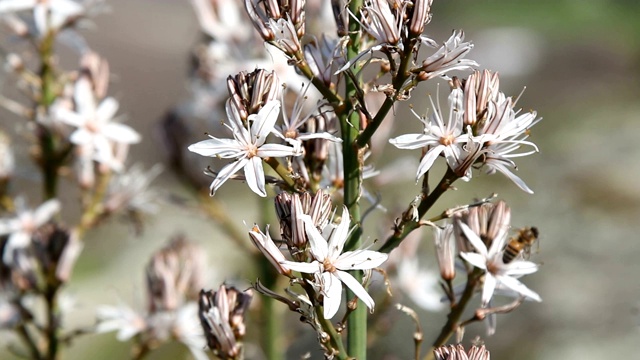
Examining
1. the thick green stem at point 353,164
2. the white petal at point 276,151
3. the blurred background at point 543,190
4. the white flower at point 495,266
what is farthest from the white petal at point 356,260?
the blurred background at point 543,190

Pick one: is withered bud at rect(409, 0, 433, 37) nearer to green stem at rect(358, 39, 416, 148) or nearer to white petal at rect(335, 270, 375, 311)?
green stem at rect(358, 39, 416, 148)

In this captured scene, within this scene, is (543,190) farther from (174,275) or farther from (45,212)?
(45,212)

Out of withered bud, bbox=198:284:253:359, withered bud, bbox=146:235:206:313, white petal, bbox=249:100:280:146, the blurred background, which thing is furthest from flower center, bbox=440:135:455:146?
withered bud, bbox=146:235:206:313

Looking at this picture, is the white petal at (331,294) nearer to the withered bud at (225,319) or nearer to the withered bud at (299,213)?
the withered bud at (299,213)

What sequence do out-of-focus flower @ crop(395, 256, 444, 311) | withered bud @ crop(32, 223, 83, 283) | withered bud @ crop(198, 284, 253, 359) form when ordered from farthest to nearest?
out-of-focus flower @ crop(395, 256, 444, 311)
withered bud @ crop(32, 223, 83, 283)
withered bud @ crop(198, 284, 253, 359)

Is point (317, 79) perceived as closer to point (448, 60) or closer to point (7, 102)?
point (448, 60)

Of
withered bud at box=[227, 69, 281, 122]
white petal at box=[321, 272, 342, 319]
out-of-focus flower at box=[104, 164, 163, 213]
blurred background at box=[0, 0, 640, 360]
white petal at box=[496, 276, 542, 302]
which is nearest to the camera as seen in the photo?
white petal at box=[321, 272, 342, 319]
